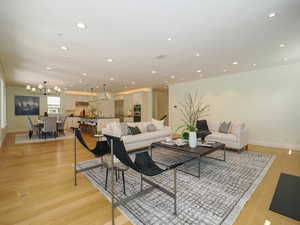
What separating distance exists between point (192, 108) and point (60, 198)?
21.9 ft

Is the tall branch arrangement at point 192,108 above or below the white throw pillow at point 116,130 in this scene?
above

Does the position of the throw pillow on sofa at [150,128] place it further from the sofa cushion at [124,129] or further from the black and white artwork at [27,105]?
the black and white artwork at [27,105]

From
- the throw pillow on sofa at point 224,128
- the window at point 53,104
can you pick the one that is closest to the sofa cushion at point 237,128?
the throw pillow on sofa at point 224,128

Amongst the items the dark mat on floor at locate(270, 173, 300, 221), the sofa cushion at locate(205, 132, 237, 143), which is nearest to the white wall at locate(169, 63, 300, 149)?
the sofa cushion at locate(205, 132, 237, 143)

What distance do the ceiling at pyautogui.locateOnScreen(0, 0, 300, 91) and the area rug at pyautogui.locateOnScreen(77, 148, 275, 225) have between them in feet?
9.18

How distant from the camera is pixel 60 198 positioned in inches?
87.8

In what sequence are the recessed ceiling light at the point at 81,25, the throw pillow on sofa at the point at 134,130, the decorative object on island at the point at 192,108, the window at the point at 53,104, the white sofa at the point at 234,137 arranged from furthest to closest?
the window at the point at 53,104
the decorative object on island at the point at 192,108
the throw pillow on sofa at the point at 134,130
the white sofa at the point at 234,137
the recessed ceiling light at the point at 81,25

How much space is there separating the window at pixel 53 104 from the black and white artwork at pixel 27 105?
0.64 m

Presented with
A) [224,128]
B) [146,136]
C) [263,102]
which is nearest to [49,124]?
[146,136]

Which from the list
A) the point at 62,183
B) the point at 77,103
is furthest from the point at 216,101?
the point at 77,103

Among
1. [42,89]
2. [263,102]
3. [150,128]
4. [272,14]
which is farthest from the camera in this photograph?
[42,89]

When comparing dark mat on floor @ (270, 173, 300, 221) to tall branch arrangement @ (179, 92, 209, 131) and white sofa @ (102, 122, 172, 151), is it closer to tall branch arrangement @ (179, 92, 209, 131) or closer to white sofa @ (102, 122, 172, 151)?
white sofa @ (102, 122, 172, 151)

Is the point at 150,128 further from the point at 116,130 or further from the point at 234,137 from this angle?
the point at 234,137

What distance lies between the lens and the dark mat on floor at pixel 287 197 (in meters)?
1.95
